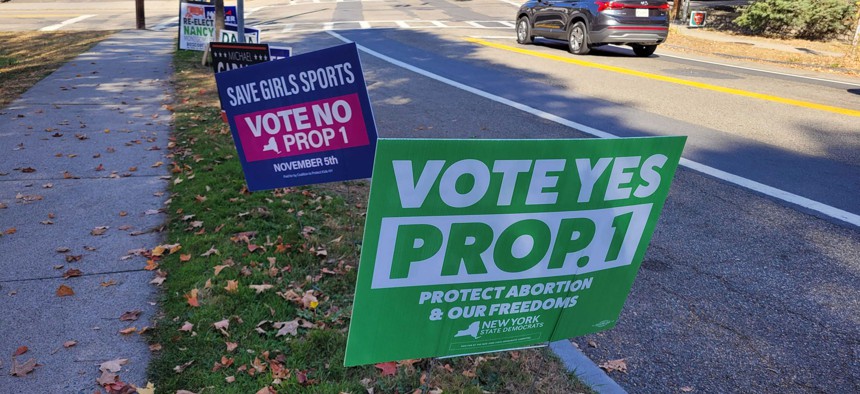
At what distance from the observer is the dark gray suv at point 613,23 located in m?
17.3

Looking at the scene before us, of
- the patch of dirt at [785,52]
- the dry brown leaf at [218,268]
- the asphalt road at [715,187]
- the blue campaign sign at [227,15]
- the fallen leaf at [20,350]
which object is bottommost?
the fallen leaf at [20,350]

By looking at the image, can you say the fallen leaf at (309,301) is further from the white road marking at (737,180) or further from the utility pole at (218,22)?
the utility pole at (218,22)

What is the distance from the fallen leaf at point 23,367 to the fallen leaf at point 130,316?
0.57 metres

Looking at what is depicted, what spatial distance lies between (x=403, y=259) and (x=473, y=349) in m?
0.54

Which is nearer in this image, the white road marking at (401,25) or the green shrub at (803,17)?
the green shrub at (803,17)

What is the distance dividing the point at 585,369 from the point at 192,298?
2409 millimetres

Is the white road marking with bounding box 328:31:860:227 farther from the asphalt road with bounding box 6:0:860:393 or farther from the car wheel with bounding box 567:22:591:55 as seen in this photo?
the car wheel with bounding box 567:22:591:55

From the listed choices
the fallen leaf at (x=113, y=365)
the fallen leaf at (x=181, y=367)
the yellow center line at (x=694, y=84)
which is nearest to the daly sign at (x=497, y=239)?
the fallen leaf at (x=181, y=367)

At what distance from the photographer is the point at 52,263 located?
5.11 m

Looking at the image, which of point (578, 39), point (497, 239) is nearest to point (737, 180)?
point (497, 239)

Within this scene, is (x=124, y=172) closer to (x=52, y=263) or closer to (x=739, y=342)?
(x=52, y=263)

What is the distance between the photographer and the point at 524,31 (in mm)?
20781

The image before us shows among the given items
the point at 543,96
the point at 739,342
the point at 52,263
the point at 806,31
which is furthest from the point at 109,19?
the point at 739,342

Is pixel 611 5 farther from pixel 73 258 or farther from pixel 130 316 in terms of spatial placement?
pixel 130 316
